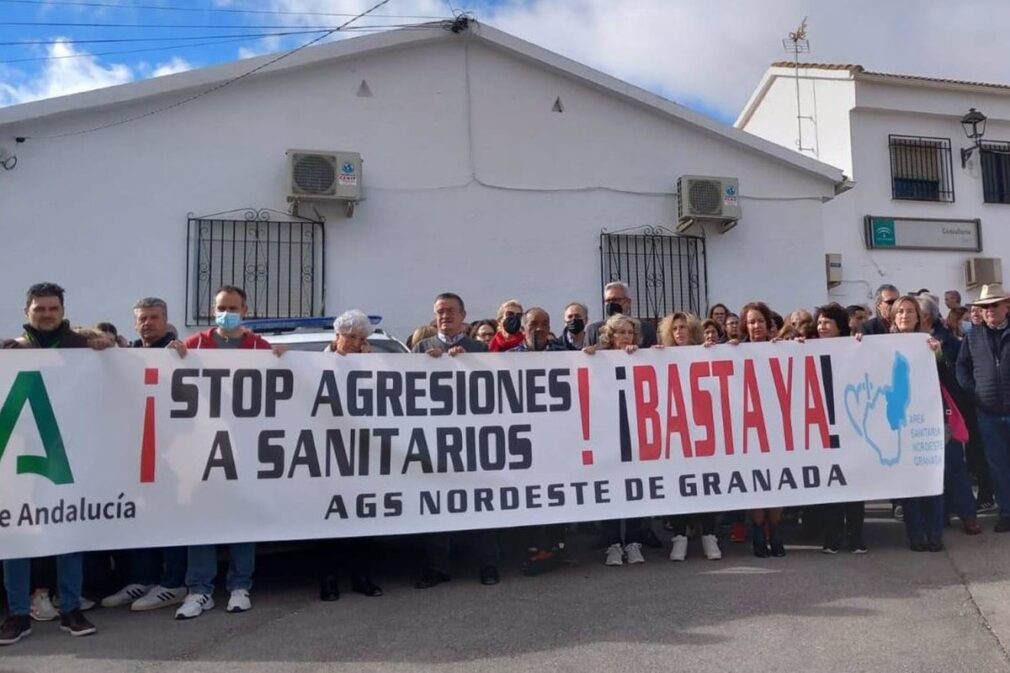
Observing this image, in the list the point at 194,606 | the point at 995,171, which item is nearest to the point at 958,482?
the point at 194,606

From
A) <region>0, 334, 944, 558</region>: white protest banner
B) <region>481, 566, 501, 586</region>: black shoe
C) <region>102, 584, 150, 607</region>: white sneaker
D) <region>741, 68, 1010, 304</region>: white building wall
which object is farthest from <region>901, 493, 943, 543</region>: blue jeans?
<region>741, 68, 1010, 304</region>: white building wall

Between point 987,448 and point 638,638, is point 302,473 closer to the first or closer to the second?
point 638,638

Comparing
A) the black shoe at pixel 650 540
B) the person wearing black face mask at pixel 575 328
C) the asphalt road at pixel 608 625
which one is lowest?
the asphalt road at pixel 608 625

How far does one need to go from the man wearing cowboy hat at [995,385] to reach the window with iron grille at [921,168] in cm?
819

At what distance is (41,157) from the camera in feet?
27.5

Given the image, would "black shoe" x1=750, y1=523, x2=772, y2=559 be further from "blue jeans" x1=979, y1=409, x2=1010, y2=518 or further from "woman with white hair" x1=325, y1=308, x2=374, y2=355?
"woman with white hair" x1=325, y1=308, x2=374, y2=355

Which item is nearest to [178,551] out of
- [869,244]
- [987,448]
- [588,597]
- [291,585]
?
[291,585]

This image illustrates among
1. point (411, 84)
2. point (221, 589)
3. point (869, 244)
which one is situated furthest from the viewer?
point (869, 244)

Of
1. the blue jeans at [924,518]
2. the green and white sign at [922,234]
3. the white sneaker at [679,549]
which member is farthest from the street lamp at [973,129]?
the white sneaker at [679,549]

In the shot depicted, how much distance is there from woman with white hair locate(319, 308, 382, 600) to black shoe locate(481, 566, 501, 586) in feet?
2.05

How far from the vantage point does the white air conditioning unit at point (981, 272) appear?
12797mm

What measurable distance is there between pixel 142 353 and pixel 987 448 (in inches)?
227

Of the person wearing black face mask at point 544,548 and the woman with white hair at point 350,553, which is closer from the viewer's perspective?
the woman with white hair at point 350,553

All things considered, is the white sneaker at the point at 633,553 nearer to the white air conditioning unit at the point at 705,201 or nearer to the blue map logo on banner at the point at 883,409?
the blue map logo on banner at the point at 883,409
